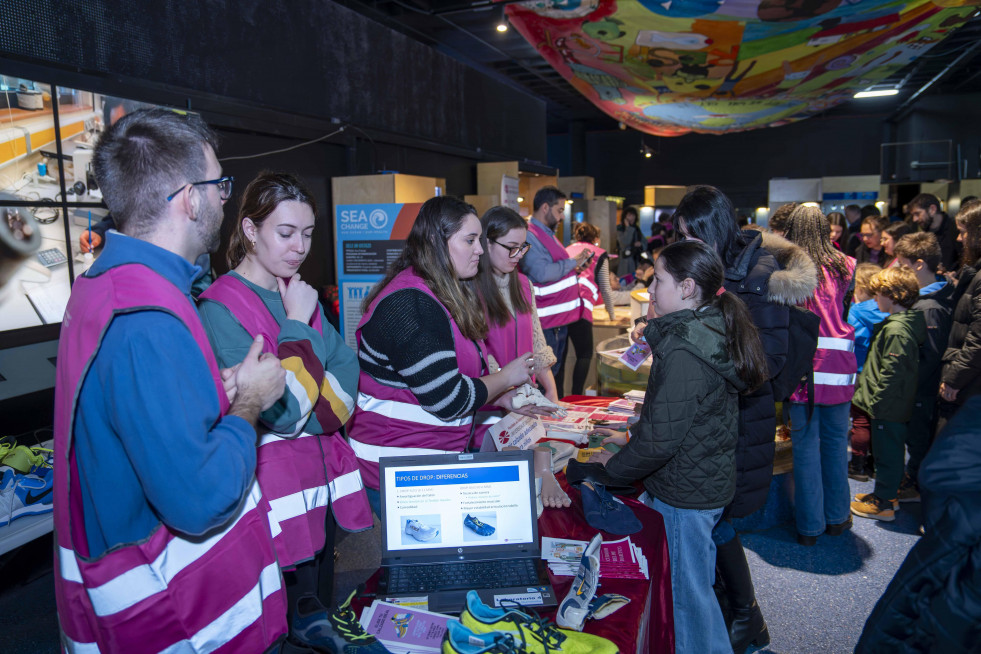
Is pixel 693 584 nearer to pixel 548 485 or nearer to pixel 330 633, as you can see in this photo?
pixel 548 485

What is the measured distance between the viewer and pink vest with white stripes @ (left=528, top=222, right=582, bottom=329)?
14.2 ft

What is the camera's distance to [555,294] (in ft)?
14.3

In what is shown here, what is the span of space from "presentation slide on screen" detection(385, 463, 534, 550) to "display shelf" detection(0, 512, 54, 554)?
1740 mm

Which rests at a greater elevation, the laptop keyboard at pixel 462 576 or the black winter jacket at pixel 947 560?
the black winter jacket at pixel 947 560

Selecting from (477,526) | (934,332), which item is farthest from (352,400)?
(934,332)

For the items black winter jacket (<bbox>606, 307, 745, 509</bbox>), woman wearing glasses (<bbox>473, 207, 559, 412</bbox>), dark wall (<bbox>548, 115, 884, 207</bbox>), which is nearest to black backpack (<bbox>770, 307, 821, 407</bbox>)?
black winter jacket (<bbox>606, 307, 745, 509</bbox>)

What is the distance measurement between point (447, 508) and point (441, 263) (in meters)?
0.77

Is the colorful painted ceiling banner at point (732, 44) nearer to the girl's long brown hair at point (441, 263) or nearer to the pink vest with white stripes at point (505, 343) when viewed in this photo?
the pink vest with white stripes at point (505, 343)

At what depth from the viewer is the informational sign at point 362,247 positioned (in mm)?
4223

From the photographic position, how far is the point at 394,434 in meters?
1.77

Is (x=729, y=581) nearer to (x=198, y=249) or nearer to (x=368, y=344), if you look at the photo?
(x=368, y=344)

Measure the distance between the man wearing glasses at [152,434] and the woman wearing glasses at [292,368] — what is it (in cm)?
29

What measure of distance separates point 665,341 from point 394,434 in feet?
2.79

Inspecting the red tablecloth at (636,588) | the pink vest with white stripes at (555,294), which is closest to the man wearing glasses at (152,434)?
the red tablecloth at (636,588)
